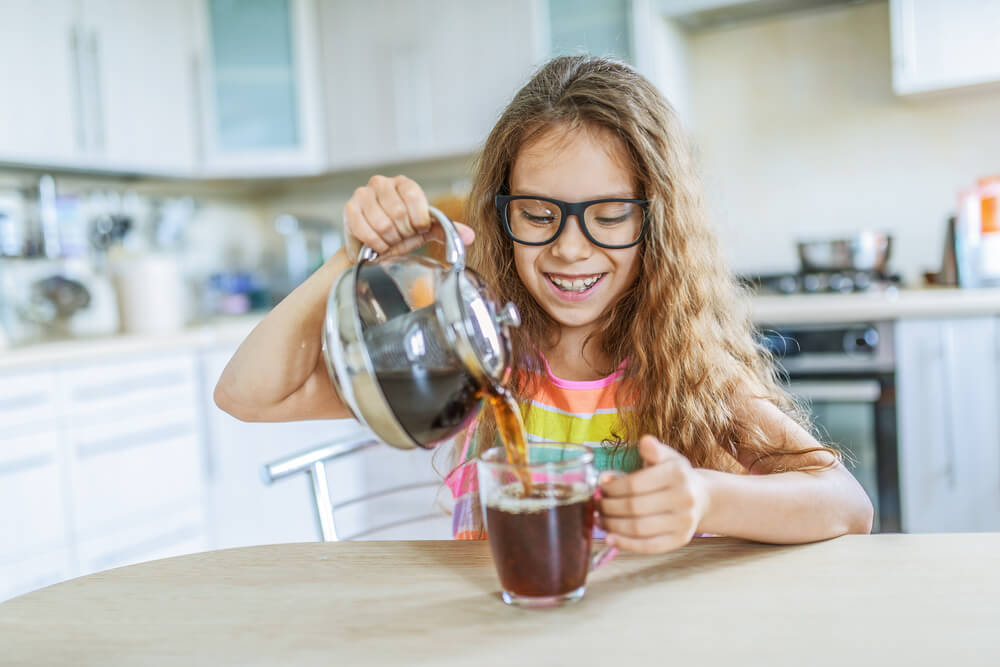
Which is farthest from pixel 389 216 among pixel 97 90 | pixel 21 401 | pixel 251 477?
pixel 97 90

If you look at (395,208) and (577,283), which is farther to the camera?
(577,283)

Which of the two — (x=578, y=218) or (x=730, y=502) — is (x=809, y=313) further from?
(x=730, y=502)

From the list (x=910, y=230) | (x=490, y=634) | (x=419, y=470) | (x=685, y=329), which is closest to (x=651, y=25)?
(x=910, y=230)

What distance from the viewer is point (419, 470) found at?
9.86 ft

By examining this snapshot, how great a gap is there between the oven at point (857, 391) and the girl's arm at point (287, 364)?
4.83 feet

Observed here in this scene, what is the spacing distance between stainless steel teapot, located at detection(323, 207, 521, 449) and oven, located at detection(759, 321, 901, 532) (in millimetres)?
1680

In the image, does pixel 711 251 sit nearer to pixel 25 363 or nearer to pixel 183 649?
pixel 183 649

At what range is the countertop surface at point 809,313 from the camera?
2047mm

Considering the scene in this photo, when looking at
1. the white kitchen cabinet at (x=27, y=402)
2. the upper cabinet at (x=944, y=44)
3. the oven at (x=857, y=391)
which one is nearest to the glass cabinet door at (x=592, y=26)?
the upper cabinet at (x=944, y=44)

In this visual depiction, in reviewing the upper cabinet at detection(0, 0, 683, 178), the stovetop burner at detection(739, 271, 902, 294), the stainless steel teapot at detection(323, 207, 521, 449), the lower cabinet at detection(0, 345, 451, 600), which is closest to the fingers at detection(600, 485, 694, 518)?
the stainless steel teapot at detection(323, 207, 521, 449)

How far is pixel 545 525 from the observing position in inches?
22.8

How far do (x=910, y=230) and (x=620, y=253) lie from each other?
2094mm

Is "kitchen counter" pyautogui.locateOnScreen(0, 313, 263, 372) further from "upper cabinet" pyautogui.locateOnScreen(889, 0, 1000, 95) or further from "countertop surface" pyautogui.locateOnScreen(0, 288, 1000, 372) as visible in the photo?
"upper cabinet" pyautogui.locateOnScreen(889, 0, 1000, 95)

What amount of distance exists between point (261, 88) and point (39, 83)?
85cm
